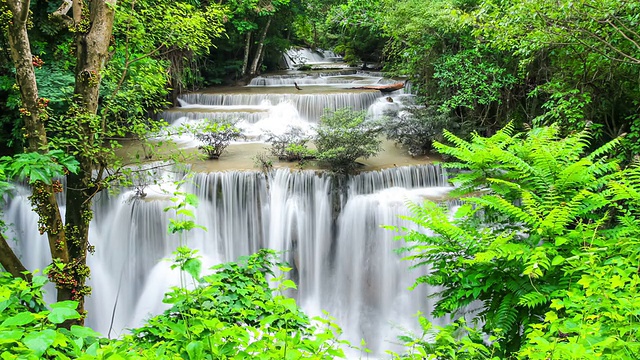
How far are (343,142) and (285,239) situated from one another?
2.32 metres

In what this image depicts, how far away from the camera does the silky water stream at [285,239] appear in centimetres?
797

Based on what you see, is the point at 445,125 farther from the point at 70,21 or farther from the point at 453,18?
the point at 70,21

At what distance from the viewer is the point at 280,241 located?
27.5ft

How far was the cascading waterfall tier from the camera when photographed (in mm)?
7977

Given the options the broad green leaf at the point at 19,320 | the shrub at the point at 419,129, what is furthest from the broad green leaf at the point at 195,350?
the shrub at the point at 419,129

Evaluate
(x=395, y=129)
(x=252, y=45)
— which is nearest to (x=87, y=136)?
(x=395, y=129)

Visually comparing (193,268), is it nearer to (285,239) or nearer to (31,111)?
(31,111)

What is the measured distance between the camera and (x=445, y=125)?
32.1 feet

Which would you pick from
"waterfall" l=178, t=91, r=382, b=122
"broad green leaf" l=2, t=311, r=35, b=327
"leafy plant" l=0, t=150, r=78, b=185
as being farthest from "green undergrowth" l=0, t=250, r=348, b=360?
"waterfall" l=178, t=91, r=382, b=122

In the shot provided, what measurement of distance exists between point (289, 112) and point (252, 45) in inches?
300

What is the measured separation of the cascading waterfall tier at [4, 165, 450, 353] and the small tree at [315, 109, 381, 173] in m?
0.38

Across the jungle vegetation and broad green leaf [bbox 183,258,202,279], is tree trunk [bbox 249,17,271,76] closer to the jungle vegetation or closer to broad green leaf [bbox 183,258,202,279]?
the jungle vegetation

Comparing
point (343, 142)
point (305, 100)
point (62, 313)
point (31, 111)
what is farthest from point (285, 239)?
point (62, 313)

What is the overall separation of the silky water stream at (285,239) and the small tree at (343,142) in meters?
0.40
